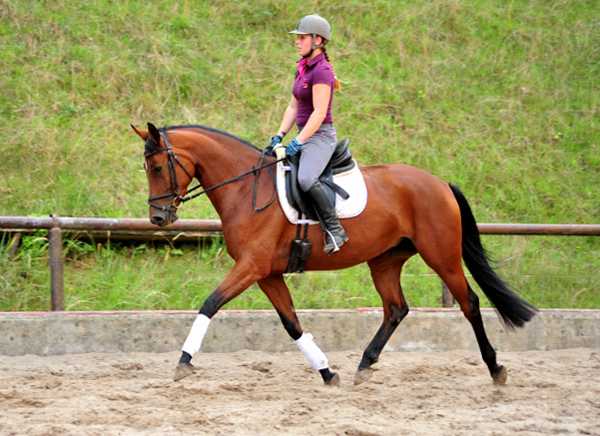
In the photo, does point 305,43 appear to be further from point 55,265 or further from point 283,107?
point 283,107

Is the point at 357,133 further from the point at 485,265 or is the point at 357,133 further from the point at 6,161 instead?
the point at 6,161

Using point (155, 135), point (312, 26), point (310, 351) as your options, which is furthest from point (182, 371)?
point (312, 26)

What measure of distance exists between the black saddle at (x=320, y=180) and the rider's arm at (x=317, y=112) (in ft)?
0.82

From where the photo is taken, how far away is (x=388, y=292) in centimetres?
534

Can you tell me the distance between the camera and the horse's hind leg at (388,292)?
521 cm

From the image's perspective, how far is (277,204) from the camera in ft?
15.5

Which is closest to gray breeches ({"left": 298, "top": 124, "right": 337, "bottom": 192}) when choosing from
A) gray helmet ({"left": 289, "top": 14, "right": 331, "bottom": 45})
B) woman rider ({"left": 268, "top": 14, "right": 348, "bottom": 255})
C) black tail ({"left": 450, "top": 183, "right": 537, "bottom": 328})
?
woman rider ({"left": 268, "top": 14, "right": 348, "bottom": 255})

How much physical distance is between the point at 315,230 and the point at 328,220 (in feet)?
0.57

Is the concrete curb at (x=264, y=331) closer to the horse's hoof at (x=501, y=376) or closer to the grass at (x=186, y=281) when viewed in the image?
the grass at (x=186, y=281)

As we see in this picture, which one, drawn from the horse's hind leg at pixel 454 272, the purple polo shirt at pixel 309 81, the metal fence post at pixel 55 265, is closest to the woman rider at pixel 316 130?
the purple polo shirt at pixel 309 81

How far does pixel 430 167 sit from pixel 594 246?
2.68 meters

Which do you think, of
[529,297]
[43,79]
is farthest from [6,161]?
[529,297]

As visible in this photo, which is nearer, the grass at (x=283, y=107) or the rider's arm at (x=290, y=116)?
the rider's arm at (x=290, y=116)

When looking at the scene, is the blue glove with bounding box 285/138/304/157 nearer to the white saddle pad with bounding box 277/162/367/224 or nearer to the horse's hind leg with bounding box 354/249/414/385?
the white saddle pad with bounding box 277/162/367/224
